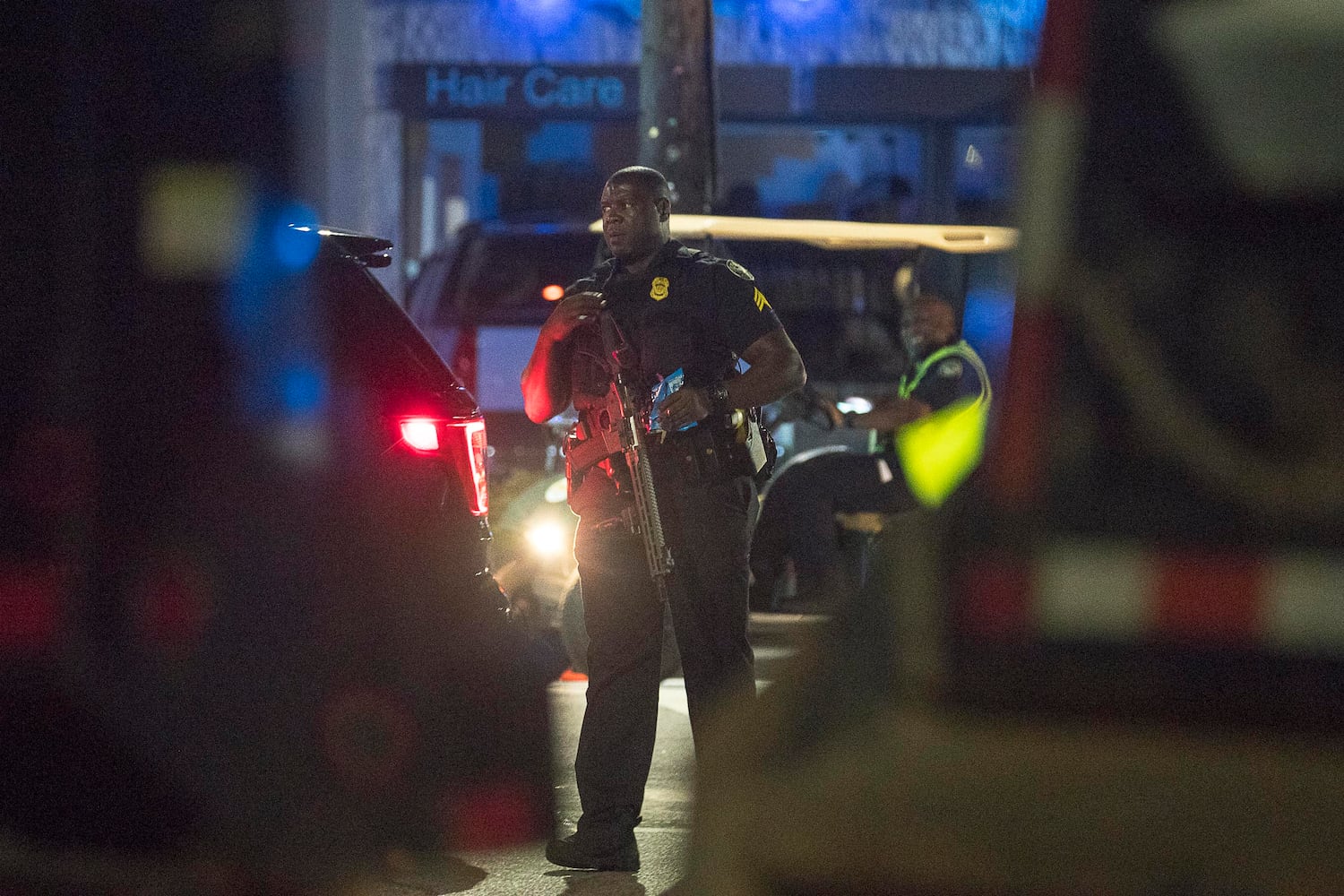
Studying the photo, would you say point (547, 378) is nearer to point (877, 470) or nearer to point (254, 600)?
point (254, 600)

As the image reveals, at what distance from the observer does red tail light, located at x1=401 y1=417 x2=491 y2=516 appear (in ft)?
13.9

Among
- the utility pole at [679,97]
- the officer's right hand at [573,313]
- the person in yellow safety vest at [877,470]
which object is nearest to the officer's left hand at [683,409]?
the officer's right hand at [573,313]

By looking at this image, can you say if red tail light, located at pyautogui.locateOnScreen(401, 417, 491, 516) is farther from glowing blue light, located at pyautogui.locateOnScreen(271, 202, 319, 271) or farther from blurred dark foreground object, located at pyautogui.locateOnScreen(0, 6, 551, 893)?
glowing blue light, located at pyautogui.locateOnScreen(271, 202, 319, 271)

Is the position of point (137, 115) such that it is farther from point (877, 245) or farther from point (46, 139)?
point (877, 245)

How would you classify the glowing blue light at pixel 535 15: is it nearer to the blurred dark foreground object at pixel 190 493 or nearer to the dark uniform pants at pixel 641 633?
the dark uniform pants at pixel 641 633

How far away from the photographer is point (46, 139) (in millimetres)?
2840

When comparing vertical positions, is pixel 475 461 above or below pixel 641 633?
above

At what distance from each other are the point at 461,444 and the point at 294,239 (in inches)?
32.9

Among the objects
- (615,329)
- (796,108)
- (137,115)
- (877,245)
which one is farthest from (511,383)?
(796,108)

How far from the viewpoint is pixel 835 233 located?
7816mm

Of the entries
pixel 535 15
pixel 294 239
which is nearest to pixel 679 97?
pixel 294 239

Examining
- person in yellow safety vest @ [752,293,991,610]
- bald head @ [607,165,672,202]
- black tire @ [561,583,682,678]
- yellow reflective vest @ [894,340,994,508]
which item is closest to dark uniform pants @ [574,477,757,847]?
bald head @ [607,165,672,202]

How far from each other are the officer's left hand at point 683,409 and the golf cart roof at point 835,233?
302cm

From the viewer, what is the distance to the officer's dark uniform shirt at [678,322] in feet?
15.1
